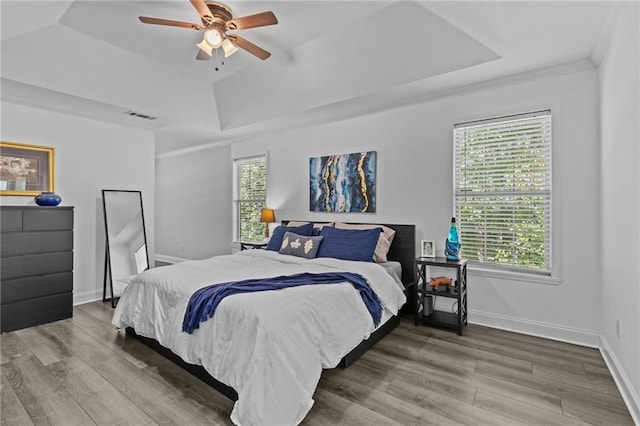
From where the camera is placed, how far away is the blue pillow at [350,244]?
3.66 meters

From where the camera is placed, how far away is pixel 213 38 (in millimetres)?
2676

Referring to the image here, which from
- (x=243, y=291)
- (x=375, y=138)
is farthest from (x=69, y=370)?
(x=375, y=138)

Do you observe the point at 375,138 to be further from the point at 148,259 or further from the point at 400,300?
the point at 148,259

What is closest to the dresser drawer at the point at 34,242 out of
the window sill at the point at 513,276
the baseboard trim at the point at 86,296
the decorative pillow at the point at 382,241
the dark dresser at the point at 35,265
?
the dark dresser at the point at 35,265

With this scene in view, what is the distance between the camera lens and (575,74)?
3.04 m

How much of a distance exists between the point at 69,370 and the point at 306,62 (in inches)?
140

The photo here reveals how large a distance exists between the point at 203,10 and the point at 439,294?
3.28 metres

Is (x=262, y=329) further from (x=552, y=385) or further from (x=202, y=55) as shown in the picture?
(x=202, y=55)

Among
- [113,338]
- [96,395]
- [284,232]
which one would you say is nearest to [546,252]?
[284,232]

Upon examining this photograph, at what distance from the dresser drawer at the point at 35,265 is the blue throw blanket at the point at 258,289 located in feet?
7.70

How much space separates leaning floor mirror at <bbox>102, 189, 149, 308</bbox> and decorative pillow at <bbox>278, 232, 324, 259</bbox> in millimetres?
2249

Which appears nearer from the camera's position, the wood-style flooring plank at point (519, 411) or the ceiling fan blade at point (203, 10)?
the wood-style flooring plank at point (519, 411)

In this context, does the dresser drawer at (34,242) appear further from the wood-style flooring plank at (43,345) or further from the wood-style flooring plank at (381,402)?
the wood-style flooring plank at (381,402)

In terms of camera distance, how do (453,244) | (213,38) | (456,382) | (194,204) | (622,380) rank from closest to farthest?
(622,380), (456,382), (213,38), (453,244), (194,204)
